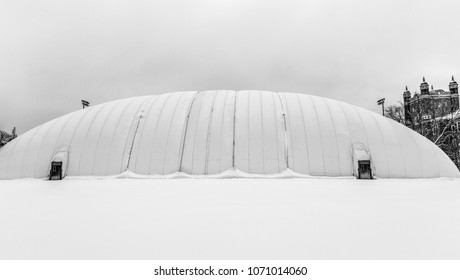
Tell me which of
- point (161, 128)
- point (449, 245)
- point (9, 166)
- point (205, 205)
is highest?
point (161, 128)

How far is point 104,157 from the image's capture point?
12188 mm

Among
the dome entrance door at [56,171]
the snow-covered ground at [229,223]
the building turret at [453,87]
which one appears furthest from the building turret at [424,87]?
the dome entrance door at [56,171]

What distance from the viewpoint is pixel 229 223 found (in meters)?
6.37

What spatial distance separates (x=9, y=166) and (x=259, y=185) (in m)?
11.2

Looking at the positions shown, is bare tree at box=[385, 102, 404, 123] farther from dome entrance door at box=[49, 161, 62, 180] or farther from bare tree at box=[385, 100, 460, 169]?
dome entrance door at box=[49, 161, 62, 180]

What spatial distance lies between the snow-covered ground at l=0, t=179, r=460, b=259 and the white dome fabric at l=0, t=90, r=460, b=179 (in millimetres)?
1739

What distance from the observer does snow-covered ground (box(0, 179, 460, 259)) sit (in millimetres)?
5340

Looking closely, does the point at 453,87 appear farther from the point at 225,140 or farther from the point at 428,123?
the point at 225,140

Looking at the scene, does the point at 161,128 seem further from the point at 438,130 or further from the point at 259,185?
the point at 438,130

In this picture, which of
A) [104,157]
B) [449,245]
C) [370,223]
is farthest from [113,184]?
[449,245]

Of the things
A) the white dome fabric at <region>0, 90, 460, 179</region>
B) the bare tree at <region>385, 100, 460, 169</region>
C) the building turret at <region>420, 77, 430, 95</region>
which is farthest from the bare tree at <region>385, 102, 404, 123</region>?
the building turret at <region>420, 77, 430, 95</region>

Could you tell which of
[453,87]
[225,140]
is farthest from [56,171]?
[453,87]

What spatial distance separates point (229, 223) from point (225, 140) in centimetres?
566

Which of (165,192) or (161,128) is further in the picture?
(161,128)
